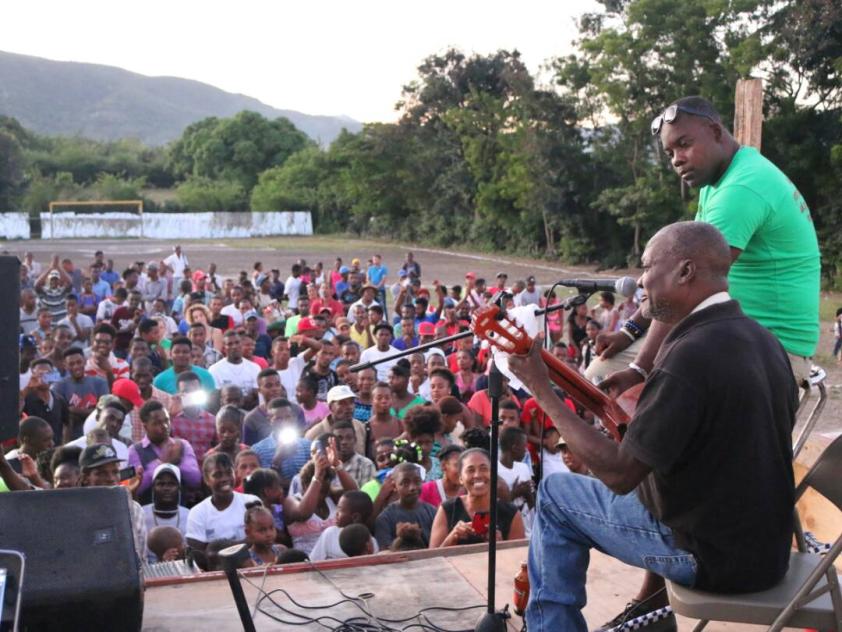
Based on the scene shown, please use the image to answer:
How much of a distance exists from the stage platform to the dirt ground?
1729 cm

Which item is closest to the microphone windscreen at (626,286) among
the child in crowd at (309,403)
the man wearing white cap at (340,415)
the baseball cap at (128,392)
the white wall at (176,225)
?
the man wearing white cap at (340,415)

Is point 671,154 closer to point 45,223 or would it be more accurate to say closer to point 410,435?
point 410,435

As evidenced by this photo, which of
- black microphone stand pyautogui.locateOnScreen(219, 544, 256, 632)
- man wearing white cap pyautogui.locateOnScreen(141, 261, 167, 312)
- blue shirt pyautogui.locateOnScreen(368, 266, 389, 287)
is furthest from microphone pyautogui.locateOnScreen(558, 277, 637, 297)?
blue shirt pyautogui.locateOnScreen(368, 266, 389, 287)

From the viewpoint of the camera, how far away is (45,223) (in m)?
56.6

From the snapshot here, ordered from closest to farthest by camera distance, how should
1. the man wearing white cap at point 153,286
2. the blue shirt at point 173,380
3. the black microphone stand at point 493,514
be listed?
the black microphone stand at point 493,514 → the blue shirt at point 173,380 → the man wearing white cap at point 153,286

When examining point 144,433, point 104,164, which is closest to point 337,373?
point 144,433

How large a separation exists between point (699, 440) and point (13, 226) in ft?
194

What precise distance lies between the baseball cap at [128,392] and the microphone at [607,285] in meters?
5.60

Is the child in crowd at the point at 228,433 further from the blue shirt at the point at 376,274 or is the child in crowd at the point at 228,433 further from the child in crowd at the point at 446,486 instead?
the blue shirt at the point at 376,274

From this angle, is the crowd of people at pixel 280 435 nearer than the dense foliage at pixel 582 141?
Yes

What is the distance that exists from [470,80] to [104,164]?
154ft

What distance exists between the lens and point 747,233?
306 cm

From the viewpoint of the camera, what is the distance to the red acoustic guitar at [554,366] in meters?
2.63

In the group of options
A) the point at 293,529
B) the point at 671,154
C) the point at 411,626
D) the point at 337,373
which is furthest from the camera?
the point at 337,373
